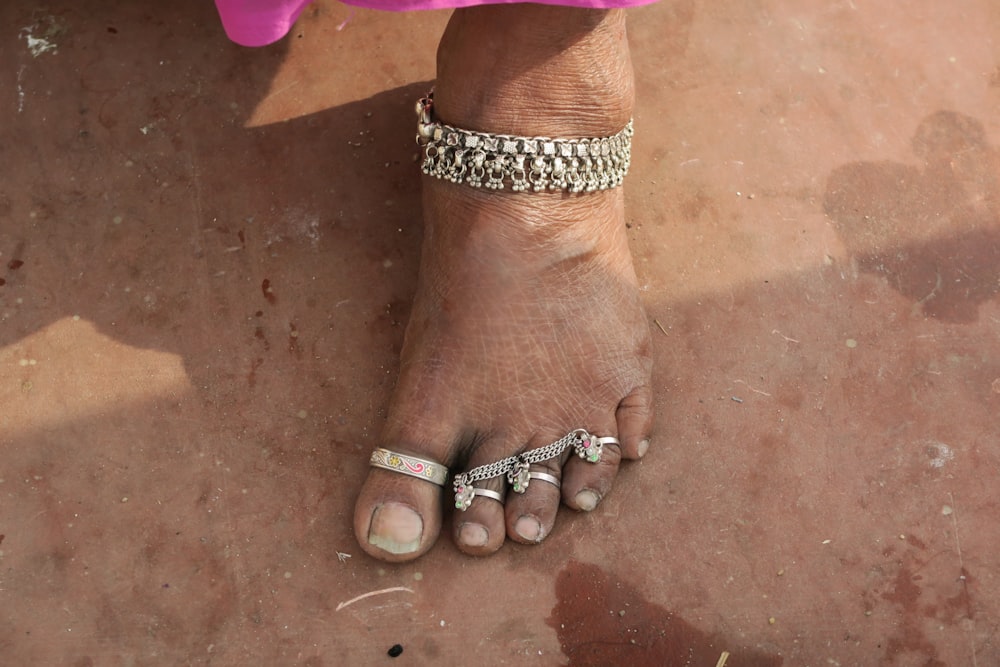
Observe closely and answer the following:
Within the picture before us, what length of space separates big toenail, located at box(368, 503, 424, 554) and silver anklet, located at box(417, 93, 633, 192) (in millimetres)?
484

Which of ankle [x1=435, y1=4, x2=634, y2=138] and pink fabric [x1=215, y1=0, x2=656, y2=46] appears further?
ankle [x1=435, y1=4, x2=634, y2=138]

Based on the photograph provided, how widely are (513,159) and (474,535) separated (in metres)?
0.54

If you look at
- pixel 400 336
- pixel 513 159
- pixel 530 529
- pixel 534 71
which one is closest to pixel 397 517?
pixel 530 529

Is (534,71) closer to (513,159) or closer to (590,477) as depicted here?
(513,159)

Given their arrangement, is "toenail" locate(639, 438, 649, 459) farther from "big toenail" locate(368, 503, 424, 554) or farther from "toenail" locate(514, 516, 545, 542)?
"big toenail" locate(368, 503, 424, 554)

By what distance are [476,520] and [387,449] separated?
17cm

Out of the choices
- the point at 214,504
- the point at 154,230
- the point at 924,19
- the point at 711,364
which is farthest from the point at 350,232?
the point at 924,19

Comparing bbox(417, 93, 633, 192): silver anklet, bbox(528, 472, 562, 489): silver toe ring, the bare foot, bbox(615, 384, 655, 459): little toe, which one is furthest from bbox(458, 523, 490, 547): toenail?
bbox(417, 93, 633, 192): silver anklet

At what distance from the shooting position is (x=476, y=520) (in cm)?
114

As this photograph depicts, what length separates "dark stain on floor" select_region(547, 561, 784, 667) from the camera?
1114 mm

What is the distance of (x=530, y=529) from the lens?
115cm

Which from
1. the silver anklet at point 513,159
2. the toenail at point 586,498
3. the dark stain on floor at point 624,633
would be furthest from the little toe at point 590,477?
the silver anklet at point 513,159

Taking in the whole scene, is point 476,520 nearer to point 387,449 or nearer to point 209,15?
point 387,449

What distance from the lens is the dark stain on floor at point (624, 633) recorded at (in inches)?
43.9
